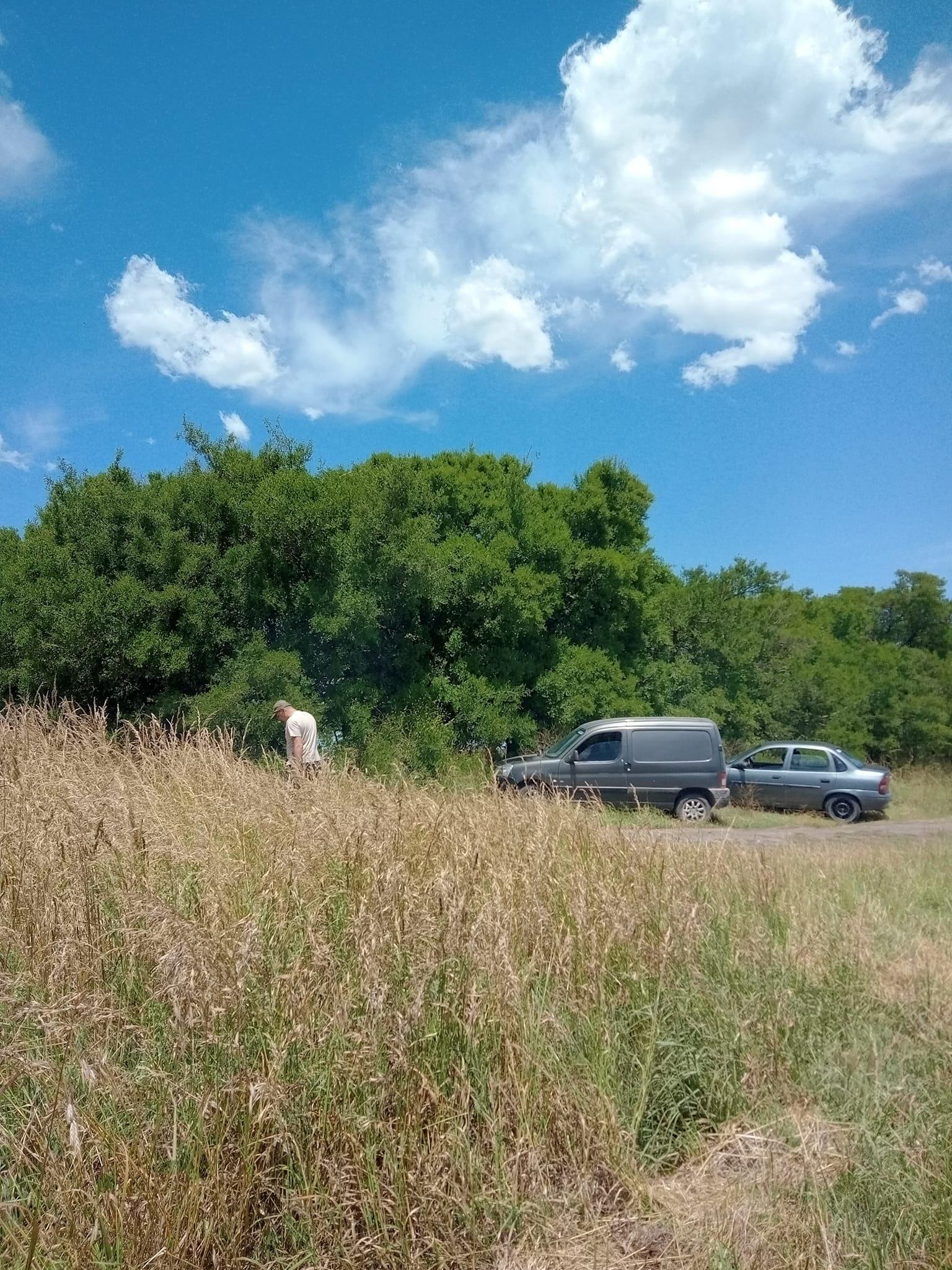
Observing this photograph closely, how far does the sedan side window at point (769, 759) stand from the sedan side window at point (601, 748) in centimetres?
531

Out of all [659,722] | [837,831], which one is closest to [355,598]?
[659,722]

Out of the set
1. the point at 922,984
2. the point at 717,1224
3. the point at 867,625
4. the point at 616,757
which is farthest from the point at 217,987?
the point at 867,625

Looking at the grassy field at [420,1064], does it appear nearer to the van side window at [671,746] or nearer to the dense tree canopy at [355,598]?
the dense tree canopy at [355,598]

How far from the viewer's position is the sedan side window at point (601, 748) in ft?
54.3

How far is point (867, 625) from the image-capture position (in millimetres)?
48562

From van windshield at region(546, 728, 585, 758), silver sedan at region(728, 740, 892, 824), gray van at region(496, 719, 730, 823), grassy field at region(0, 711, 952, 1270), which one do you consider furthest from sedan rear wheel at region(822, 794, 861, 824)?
grassy field at region(0, 711, 952, 1270)

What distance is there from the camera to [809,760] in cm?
1983

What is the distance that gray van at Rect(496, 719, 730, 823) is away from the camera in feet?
53.9

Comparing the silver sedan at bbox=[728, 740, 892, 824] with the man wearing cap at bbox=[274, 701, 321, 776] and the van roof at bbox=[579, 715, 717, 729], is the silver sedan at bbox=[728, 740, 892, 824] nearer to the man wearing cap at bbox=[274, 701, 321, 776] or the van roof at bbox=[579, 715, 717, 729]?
the van roof at bbox=[579, 715, 717, 729]

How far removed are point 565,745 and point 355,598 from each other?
5.06m

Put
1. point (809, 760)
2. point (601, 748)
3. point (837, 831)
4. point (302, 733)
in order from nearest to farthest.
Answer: point (302, 733), point (837, 831), point (601, 748), point (809, 760)

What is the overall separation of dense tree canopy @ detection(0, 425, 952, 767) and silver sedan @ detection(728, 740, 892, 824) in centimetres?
381

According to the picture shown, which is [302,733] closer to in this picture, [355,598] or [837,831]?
[355,598]

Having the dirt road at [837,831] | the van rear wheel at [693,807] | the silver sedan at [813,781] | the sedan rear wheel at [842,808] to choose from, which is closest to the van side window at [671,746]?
the van rear wheel at [693,807]
